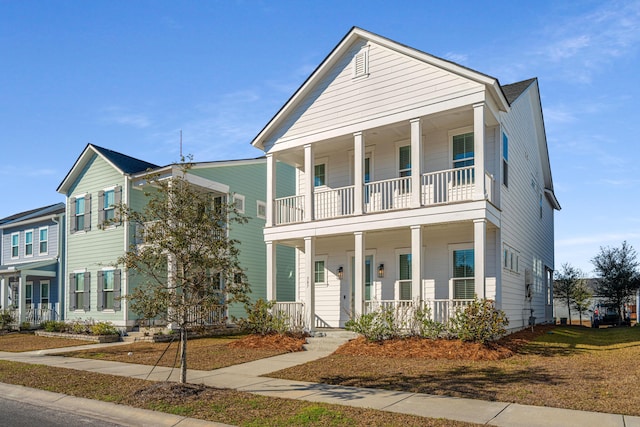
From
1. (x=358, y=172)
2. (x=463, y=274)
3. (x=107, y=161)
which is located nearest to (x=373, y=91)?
A: (x=358, y=172)

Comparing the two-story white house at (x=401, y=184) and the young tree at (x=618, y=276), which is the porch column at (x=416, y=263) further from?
the young tree at (x=618, y=276)

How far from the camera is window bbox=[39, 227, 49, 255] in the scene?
91.4 feet

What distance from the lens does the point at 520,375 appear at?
31.8ft

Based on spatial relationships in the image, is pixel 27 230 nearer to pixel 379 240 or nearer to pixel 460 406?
pixel 379 240

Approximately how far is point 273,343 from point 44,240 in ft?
60.7

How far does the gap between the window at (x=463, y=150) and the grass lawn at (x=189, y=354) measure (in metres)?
7.73

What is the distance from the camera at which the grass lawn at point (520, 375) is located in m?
7.88

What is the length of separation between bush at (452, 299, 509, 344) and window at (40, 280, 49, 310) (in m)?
22.9

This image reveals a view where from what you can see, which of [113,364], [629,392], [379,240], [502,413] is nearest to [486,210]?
[379,240]

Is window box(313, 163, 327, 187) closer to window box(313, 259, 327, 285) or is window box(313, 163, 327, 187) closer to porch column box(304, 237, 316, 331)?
window box(313, 259, 327, 285)

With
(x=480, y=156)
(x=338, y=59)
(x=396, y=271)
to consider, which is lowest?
(x=396, y=271)

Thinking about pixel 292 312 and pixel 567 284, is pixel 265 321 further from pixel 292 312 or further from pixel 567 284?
pixel 567 284

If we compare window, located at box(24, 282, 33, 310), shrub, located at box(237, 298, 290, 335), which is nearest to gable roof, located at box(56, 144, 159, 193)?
window, located at box(24, 282, 33, 310)

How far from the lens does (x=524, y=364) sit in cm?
1098
